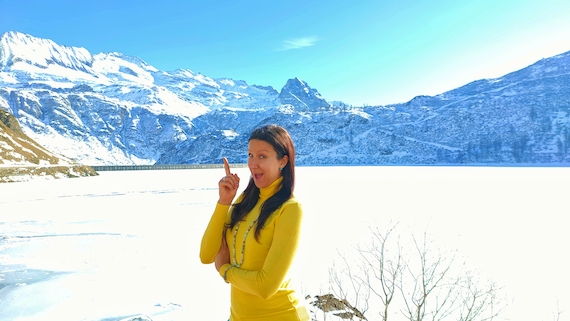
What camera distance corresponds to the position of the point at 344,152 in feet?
449

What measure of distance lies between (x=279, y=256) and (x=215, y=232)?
21.9 inches

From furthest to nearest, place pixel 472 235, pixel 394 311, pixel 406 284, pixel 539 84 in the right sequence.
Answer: pixel 539 84 → pixel 472 235 → pixel 406 284 → pixel 394 311

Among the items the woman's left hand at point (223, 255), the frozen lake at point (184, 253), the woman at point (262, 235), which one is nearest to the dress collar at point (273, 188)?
the woman at point (262, 235)

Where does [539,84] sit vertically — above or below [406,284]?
above

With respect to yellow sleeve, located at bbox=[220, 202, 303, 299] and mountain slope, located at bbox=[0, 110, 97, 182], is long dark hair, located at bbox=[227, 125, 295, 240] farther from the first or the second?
Answer: mountain slope, located at bbox=[0, 110, 97, 182]

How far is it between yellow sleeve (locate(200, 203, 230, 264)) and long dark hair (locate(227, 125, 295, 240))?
8 centimetres

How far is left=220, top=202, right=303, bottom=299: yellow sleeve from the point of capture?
2.01 m

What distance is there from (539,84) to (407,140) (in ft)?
262

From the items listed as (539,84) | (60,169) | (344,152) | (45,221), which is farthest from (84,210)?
(539,84)

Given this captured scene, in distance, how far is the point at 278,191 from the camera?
2250mm

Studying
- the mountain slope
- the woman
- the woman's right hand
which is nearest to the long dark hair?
the woman

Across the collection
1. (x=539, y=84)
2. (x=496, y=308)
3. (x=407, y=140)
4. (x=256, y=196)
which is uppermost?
(x=539, y=84)

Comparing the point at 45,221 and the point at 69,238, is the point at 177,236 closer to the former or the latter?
the point at 69,238

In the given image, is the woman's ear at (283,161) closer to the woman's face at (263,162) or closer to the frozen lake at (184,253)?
the woman's face at (263,162)
